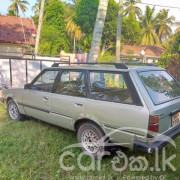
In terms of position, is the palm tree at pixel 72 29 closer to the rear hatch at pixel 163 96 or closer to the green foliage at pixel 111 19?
the green foliage at pixel 111 19

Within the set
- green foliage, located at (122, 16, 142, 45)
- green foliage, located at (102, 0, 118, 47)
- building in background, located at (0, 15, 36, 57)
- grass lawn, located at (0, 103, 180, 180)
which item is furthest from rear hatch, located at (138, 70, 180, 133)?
green foliage, located at (122, 16, 142, 45)

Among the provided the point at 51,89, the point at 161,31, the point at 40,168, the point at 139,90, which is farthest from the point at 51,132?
the point at 161,31

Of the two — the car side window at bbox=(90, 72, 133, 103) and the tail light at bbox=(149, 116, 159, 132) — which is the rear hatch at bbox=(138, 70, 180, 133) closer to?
the tail light at bbox=(149, 116, 159, 132)

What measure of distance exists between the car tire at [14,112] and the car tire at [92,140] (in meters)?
2.18

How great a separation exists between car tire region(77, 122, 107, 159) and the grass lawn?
14cm

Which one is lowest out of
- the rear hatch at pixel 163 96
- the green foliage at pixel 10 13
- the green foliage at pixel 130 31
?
the rear hatch at pixel 163 96

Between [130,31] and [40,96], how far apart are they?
2424cm

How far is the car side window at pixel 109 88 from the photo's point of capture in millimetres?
3023

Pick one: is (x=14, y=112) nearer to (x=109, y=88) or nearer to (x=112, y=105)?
(x=109, y=88)

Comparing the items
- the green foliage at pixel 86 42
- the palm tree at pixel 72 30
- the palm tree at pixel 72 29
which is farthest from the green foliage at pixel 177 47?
the palm tree at pixel 72 30

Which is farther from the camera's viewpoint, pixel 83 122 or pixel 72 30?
pixel 72 30

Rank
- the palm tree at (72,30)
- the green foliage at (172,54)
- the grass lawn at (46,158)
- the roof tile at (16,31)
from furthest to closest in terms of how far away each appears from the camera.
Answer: the palm tree at (72,30) < the roof tile at (16,31) < the green foliage at (172,54) < the grass lawn at (46,158)

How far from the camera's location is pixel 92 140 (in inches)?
133

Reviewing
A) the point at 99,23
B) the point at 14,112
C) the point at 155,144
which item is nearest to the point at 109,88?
the point at 155,144
